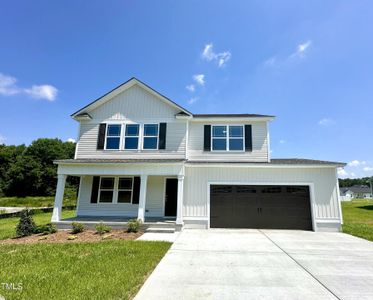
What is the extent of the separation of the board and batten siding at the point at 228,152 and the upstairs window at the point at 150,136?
79.2 inches

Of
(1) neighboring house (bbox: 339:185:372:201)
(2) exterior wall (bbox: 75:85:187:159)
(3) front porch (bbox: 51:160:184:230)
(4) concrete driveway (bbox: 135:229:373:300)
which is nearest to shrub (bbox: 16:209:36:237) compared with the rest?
(3) front porch (bbox: 51:160:184:230)

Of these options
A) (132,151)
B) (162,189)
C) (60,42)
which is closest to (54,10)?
(60,42)

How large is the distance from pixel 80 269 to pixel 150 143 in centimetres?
872

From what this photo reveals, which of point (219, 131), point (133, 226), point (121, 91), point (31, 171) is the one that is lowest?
point (133, 226)

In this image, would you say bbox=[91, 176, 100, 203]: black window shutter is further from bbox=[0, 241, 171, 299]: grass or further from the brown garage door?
the brown garage door

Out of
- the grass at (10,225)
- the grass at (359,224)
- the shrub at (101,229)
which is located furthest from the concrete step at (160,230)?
the grass at (359,224)

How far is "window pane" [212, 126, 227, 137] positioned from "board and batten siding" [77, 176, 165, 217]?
4026 millimetres

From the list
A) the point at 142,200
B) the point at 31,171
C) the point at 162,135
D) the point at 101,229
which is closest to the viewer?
the point at 101,229

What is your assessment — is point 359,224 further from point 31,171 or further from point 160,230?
point 31,171

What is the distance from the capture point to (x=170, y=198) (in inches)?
516

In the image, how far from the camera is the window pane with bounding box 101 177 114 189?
13.4 meters

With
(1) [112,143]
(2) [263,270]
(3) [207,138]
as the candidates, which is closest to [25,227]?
(1) [112,143]

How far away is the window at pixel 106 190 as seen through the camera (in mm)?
13336

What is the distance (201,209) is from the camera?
12172 millimetres
